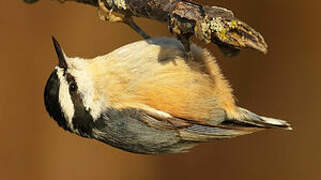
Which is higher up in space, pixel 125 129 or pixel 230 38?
pixel 230 38

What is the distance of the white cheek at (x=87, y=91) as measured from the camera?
2322 mm

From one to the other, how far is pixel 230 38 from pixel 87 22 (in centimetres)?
249

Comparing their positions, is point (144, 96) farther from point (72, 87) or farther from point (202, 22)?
point (202, 22)

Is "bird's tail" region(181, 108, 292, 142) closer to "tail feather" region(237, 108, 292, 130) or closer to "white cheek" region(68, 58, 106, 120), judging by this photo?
"tail feather" region(237, 108, 292, 130)

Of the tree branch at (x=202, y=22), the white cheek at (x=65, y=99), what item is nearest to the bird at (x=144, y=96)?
the white cheek at (x=65, y=99)

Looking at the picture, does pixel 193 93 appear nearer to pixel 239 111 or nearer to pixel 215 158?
pixel 239 111

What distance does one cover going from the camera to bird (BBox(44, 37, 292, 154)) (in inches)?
90.7

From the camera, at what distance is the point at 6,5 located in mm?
4020

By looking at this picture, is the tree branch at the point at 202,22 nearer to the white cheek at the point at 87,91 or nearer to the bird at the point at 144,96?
the bird at the point at 144,96

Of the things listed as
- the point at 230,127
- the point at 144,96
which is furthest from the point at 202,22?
the point at 230,127

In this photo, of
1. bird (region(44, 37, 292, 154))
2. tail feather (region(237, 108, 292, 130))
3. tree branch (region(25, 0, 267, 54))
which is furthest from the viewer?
tail feather (region(237, 108, 292, 130))

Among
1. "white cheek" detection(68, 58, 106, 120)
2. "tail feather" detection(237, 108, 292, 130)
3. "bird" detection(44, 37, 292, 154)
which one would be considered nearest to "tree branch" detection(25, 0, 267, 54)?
"bird" detection(44, 37, 292, 154)

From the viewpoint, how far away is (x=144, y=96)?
7.60ft

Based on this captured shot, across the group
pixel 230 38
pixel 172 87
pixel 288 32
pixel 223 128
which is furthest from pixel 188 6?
pixel 288 32
